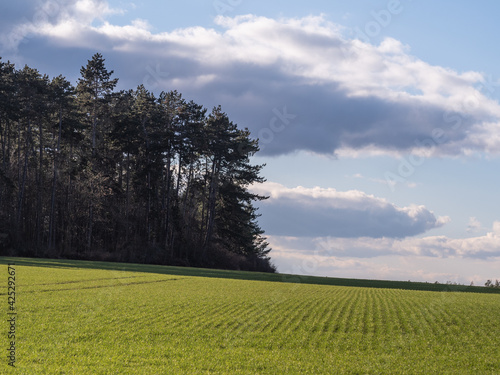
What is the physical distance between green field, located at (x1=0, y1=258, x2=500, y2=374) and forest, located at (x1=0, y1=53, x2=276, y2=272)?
5063 cm

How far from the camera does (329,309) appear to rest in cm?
2445

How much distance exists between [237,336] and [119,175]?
76580 millimetres

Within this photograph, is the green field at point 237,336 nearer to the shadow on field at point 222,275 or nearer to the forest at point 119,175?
the shadow on field at point 222,275

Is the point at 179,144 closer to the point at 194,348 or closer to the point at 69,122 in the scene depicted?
the point at 69,122

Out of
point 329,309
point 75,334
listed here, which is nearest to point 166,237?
point 329,309

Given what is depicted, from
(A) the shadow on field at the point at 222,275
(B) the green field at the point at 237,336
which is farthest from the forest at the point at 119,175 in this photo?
(B) the green field at the point at 237,336

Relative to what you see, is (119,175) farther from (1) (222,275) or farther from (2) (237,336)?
(2) (237,336)

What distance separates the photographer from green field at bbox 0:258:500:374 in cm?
1366

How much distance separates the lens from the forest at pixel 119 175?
7350 centimetres

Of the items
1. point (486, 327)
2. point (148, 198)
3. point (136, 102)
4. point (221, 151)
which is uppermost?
point (136, 102)

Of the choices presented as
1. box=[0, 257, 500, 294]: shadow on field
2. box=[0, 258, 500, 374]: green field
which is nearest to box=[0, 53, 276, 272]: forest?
box=[0, 257, 500, 294]: shadow on field

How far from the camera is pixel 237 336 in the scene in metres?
17.2

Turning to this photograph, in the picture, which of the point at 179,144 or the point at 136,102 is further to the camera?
the point at 136,102

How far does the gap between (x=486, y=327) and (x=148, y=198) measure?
65.0 metres
